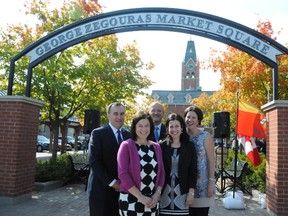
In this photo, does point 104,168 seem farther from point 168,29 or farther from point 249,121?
point 249,121

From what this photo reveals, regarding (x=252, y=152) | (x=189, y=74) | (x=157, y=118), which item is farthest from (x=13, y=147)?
(x=189, y=74)

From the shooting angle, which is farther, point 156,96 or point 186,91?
point 186,91

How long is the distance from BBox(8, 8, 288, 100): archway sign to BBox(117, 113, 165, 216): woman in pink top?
13.2 feet

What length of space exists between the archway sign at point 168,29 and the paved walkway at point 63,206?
2.57 m

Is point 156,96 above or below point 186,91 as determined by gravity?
below

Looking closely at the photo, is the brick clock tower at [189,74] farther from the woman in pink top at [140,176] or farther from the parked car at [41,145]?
the woman in pink top at [140,176]

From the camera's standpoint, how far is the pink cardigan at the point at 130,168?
10.5 ft

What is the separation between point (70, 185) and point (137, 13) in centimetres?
607

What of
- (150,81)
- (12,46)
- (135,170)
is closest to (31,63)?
(12,46)

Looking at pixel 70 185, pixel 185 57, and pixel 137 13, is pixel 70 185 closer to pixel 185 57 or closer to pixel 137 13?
pixel 137 13

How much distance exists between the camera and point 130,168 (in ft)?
10.6

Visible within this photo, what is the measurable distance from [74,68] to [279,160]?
24.0 ft

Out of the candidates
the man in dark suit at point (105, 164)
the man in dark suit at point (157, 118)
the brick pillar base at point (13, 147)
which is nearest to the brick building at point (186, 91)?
the brick pillar base at point (13, 147)

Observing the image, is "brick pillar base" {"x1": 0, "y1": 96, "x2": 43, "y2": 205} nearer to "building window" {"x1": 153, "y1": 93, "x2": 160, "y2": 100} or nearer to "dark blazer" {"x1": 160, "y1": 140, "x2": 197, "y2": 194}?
"dark blazer" {"x1": 160, "y1": 140, "x2": 197, "y2": 194}
